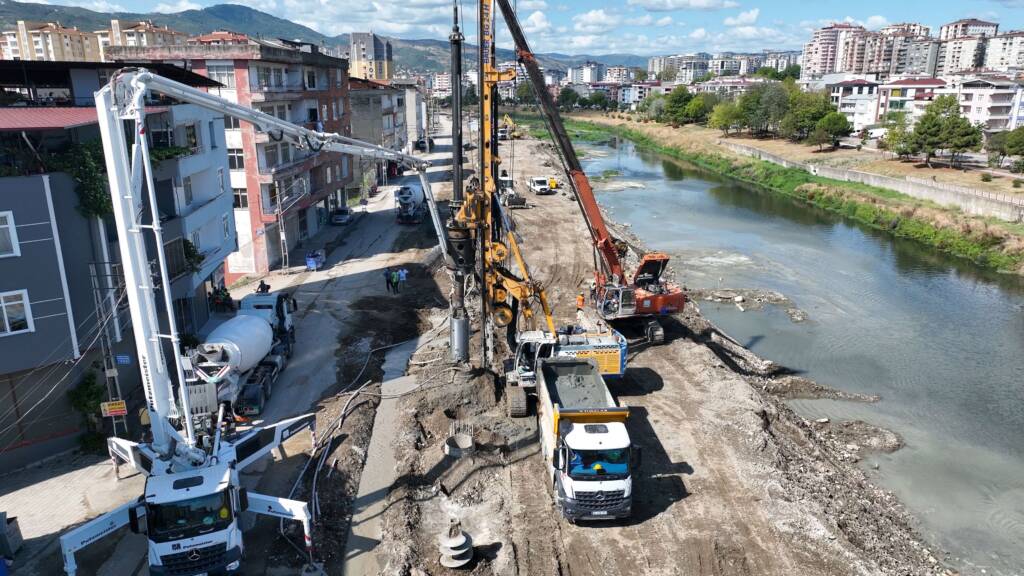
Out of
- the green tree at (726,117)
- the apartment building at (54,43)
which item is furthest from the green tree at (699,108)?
the apartment building at (54,43)

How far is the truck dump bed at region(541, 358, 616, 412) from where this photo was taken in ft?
60.5

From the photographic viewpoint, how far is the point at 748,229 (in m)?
53.0

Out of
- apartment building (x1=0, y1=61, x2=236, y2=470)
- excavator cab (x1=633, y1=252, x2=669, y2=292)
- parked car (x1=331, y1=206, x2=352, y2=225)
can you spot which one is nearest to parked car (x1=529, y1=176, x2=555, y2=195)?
parked car (x1=331, y1=206, x2=352, y2=225)

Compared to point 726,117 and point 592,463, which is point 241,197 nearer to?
point 592,463

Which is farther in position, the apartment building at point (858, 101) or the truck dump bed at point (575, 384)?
the apartment building at point (858, 101)

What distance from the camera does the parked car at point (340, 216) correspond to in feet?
154

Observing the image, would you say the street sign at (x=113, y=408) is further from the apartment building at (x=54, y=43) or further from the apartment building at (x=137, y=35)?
the apartment building at (x=54, y=43)

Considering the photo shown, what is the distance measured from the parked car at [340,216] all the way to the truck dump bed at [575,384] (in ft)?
101

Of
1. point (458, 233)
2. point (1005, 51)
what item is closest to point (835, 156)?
point (458, 233)

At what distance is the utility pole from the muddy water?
40.8 feet

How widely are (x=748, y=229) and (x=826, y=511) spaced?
39335mm

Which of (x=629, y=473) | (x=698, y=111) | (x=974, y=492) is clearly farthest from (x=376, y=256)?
(x=698, y=111)

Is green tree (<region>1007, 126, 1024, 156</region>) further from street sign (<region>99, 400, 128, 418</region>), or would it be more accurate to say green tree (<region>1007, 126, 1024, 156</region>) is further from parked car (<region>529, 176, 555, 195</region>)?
street sign (<region>99, 400, 128, 418</region>)

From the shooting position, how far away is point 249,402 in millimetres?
20672
